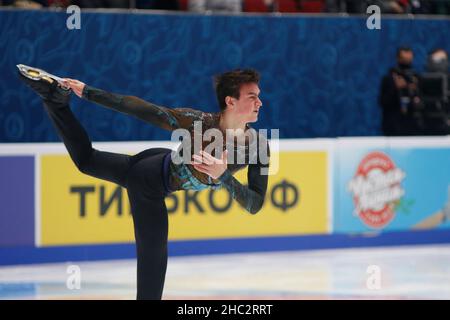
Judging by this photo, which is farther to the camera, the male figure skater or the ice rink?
the ice rink

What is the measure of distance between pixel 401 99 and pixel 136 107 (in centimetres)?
567

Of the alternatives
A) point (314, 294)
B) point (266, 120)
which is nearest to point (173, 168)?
point (314, 294)

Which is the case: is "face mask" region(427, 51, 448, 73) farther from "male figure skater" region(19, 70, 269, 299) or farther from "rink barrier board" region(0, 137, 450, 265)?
"male figure skater" region(19, 70, 269, 299)

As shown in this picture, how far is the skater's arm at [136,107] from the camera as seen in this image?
202 inches

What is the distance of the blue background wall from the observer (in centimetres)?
954

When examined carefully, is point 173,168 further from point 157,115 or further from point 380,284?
point 380,284

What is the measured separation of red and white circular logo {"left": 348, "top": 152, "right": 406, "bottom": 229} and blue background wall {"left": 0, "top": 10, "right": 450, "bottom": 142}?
1074mm

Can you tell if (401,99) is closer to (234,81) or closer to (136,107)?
(234,81)

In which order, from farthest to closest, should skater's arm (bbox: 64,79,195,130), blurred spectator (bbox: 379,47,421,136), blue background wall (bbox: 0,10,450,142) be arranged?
blurred spectator (bbox: 379,47,421,136)
blue background wall (bbox: 0,10,450,142)
skater's arm (bbox: 64,79,195,130)

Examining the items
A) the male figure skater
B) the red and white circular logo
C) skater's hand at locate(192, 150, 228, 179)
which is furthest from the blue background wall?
skater's hand at locate(192, 150, 228, 179)

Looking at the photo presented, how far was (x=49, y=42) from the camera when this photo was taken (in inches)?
378

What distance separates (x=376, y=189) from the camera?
32.4 ft

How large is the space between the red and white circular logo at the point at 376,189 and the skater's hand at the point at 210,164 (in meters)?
5.03

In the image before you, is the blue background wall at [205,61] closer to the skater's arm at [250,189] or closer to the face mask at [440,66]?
the face mask at [440,66]
